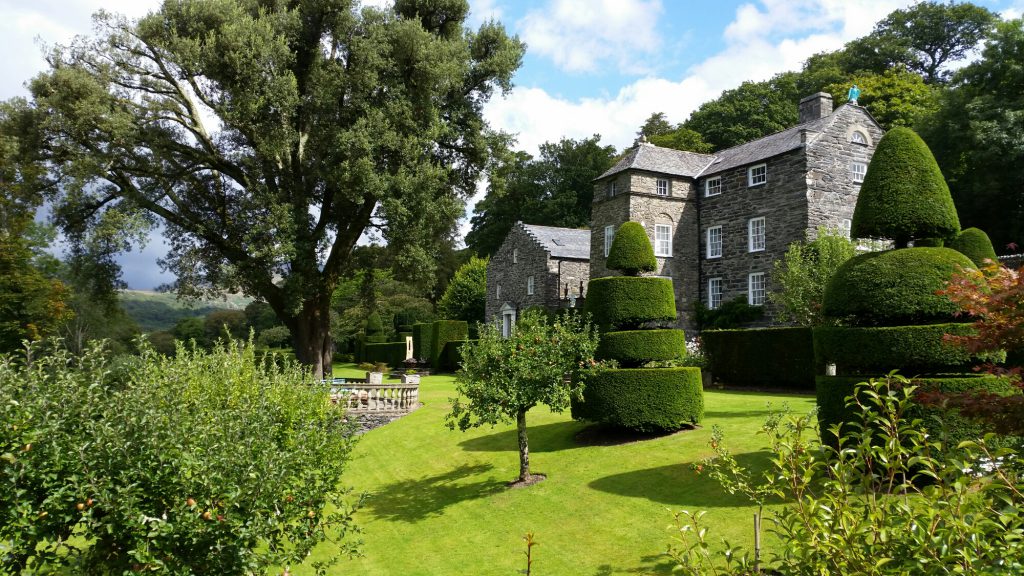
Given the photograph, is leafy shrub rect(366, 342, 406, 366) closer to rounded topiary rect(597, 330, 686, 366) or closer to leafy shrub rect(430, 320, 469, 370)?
leafy shrub rect(430, 320, 469, 370)

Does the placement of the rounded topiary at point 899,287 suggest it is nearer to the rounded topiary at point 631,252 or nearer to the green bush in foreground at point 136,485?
the rounded topiary at point 631,252

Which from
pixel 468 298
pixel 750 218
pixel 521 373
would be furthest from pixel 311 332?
pixel 468 298

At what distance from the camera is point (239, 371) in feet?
37.3

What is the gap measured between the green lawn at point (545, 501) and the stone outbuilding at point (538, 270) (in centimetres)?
2140

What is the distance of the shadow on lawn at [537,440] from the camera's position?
16375mm

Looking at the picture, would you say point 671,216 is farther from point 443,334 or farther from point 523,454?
point 523,454

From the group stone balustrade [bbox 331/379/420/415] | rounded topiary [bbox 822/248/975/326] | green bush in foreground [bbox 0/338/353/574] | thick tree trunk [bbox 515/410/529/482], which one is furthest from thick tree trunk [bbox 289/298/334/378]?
rounded topiary [bbox 822/248/975/326]

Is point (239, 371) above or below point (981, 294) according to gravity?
below

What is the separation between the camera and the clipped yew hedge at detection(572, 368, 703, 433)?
49.7 feet

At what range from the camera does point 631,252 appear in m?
17.0

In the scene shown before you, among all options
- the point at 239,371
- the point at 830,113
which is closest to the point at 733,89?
the point at 830,113

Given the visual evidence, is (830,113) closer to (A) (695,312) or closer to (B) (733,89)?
(A) (695,312)

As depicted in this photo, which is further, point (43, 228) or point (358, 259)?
point (43, 228)

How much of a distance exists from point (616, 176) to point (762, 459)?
25740 millimetres
